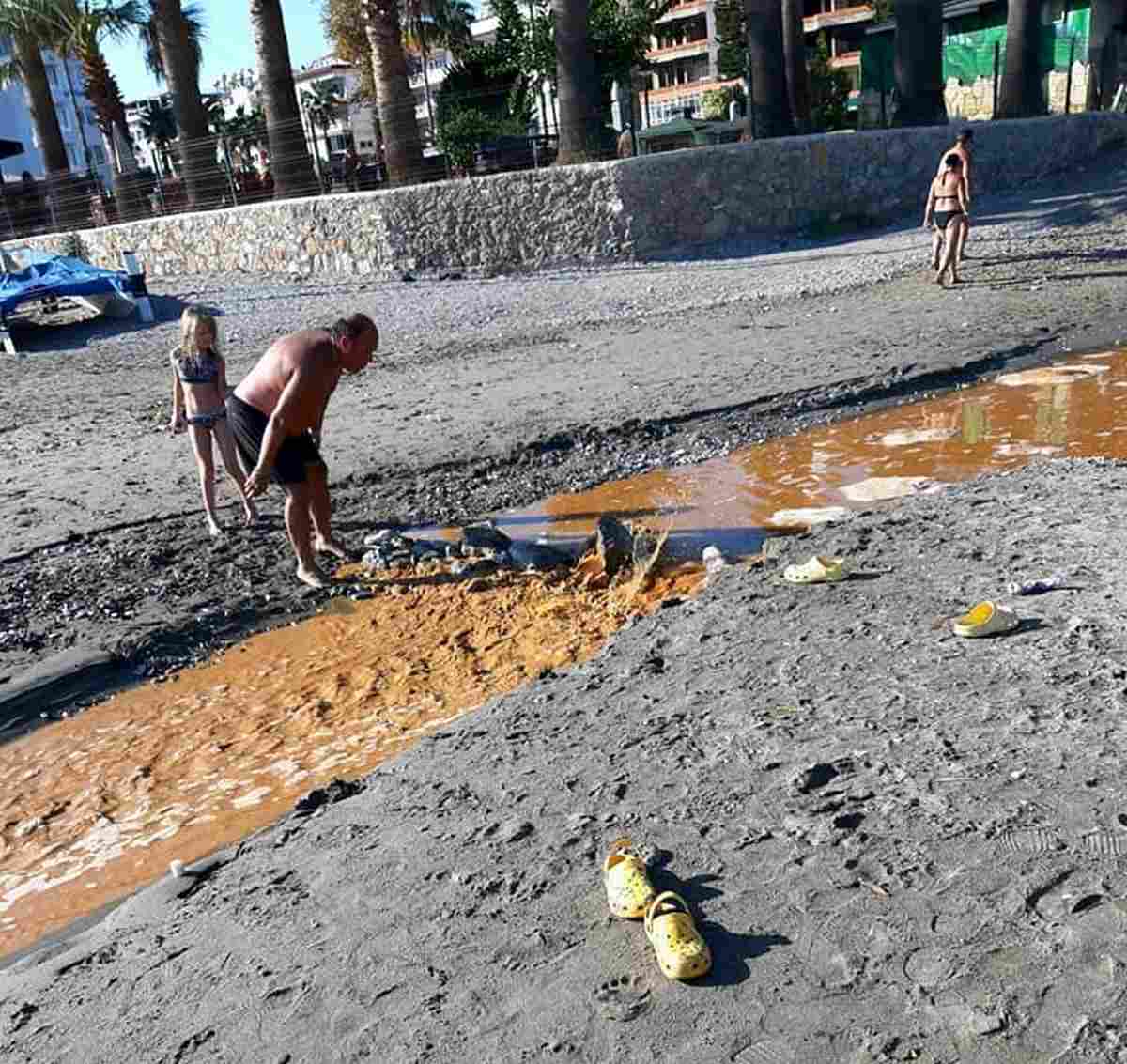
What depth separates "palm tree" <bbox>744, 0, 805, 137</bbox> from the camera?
53.5 ft

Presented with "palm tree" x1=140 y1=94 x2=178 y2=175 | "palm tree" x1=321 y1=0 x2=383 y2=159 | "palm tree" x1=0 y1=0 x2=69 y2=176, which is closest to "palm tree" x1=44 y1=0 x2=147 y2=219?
"palm tree" x1=0 y1=0 x2=69 y2=176

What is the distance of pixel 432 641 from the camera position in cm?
527

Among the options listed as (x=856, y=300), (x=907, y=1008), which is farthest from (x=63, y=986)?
(x=856, y=300)

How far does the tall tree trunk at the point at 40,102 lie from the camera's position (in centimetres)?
2755

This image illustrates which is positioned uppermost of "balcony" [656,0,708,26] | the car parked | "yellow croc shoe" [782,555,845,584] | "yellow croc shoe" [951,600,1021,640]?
"balcony" [656,0,708,26]

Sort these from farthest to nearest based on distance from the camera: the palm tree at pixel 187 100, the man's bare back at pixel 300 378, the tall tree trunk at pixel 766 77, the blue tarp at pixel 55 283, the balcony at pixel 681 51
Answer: the balcony at pixel 681 51 → the palm tree at pixel 187 100 → the tall tree trunk at pixel 766 77 → the blue tarp at pixel 55 283 → the man's bare back at pixel 300 378

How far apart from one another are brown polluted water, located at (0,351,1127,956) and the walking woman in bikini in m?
4.91

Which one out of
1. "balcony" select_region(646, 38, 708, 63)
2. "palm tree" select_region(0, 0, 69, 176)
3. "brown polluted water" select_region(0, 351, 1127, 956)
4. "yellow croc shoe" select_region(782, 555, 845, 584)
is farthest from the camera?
"balcony" select_region(646, 38, 708, 63)

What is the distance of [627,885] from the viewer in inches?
104

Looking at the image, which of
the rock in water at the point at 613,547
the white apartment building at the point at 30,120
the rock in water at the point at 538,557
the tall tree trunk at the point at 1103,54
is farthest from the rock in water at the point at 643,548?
the white apartment building at the point at 30,120

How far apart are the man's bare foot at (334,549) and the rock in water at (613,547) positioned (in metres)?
1.50

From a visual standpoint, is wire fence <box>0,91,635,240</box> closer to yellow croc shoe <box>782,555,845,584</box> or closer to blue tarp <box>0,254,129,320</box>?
blue tarp <box>0,254,129,320</box>

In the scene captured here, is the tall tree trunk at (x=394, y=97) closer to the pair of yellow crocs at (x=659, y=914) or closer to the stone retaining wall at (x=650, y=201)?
the stone retaining wall at (x=650, y=201)

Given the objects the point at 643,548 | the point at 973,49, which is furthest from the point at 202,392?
the point at 973,49
